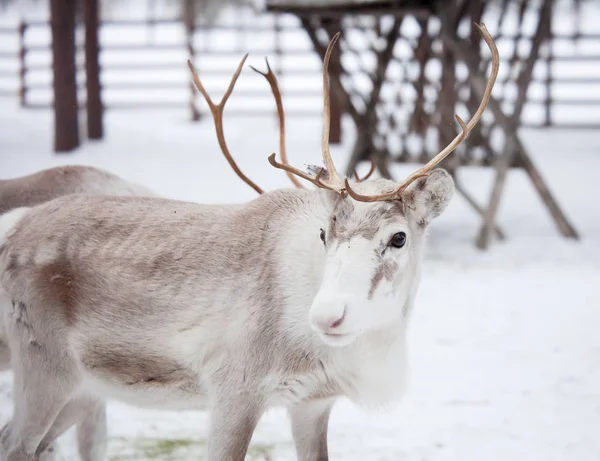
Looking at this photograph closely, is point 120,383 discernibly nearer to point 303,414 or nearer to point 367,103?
point 303,414

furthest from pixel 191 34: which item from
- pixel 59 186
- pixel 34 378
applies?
pixel 34 378

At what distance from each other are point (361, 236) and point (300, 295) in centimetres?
29

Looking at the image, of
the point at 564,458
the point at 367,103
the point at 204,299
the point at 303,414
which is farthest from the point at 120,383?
the point at 367,103

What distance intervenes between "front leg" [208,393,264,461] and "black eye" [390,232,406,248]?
55 cm

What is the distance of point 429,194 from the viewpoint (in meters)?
2.24

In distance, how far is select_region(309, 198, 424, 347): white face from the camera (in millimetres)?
1994

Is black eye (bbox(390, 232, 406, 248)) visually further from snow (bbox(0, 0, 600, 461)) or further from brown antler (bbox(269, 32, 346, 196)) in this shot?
snow (bbox(0, 0, 600, 461))

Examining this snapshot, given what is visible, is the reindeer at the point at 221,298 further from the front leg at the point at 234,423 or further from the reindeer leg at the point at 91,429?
the reindeer leg at the point at 91,429

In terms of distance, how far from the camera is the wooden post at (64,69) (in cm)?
667

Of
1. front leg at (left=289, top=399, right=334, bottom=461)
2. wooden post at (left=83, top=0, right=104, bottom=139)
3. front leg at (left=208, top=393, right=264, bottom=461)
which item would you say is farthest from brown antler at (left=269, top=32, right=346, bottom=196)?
wooden post at (left=83, top=0, right=104, bottom=139)

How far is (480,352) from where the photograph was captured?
4246mm

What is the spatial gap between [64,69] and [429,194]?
514 centimetres

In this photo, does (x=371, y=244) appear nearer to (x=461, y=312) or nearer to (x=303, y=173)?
(x=303, y=173)

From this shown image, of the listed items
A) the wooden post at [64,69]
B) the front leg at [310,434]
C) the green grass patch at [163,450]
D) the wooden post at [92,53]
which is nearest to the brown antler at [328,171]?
the front leg at [310,434]
